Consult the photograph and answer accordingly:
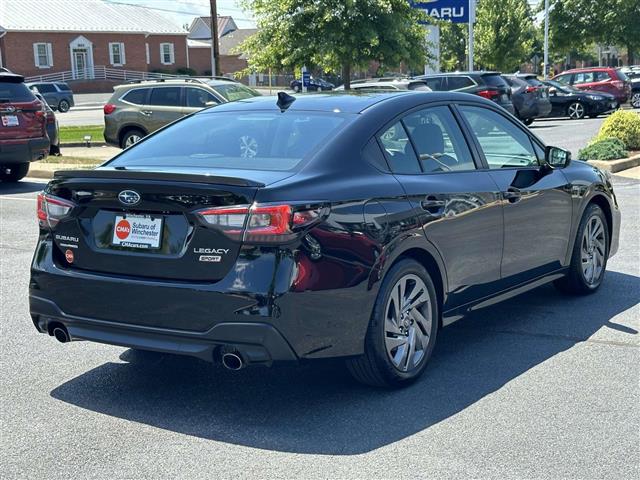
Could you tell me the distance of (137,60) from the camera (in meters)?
77.4

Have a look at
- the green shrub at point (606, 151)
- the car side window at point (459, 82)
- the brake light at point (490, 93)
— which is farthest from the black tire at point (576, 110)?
the green shrub at point (606, 151)

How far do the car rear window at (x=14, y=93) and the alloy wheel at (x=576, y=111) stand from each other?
2159cm

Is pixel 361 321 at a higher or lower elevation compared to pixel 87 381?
higher

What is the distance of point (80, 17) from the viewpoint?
74250 mm

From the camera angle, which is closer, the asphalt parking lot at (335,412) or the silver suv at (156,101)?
the asphalt parking lot at (335,412)

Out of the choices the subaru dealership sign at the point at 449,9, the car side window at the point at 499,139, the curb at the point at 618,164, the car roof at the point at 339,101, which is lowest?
the curb at the point at 618,164

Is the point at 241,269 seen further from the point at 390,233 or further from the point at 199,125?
the point at 199,125

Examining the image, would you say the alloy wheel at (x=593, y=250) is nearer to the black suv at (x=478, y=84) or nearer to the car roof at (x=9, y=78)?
the car roof at (x=9, y=78)

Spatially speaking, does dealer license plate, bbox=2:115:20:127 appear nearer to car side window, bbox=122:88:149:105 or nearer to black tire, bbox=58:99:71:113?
car side window, bbox=122:88:149:105

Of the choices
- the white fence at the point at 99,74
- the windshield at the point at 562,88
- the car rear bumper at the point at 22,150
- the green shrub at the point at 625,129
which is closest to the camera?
the car rear bumper at the point at 22,150

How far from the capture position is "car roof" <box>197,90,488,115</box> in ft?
18.7

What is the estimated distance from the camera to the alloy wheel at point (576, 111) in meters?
32.3

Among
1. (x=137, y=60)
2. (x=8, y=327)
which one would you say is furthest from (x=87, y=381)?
(x=137, y=60)

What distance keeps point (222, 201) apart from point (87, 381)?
1.61 m
